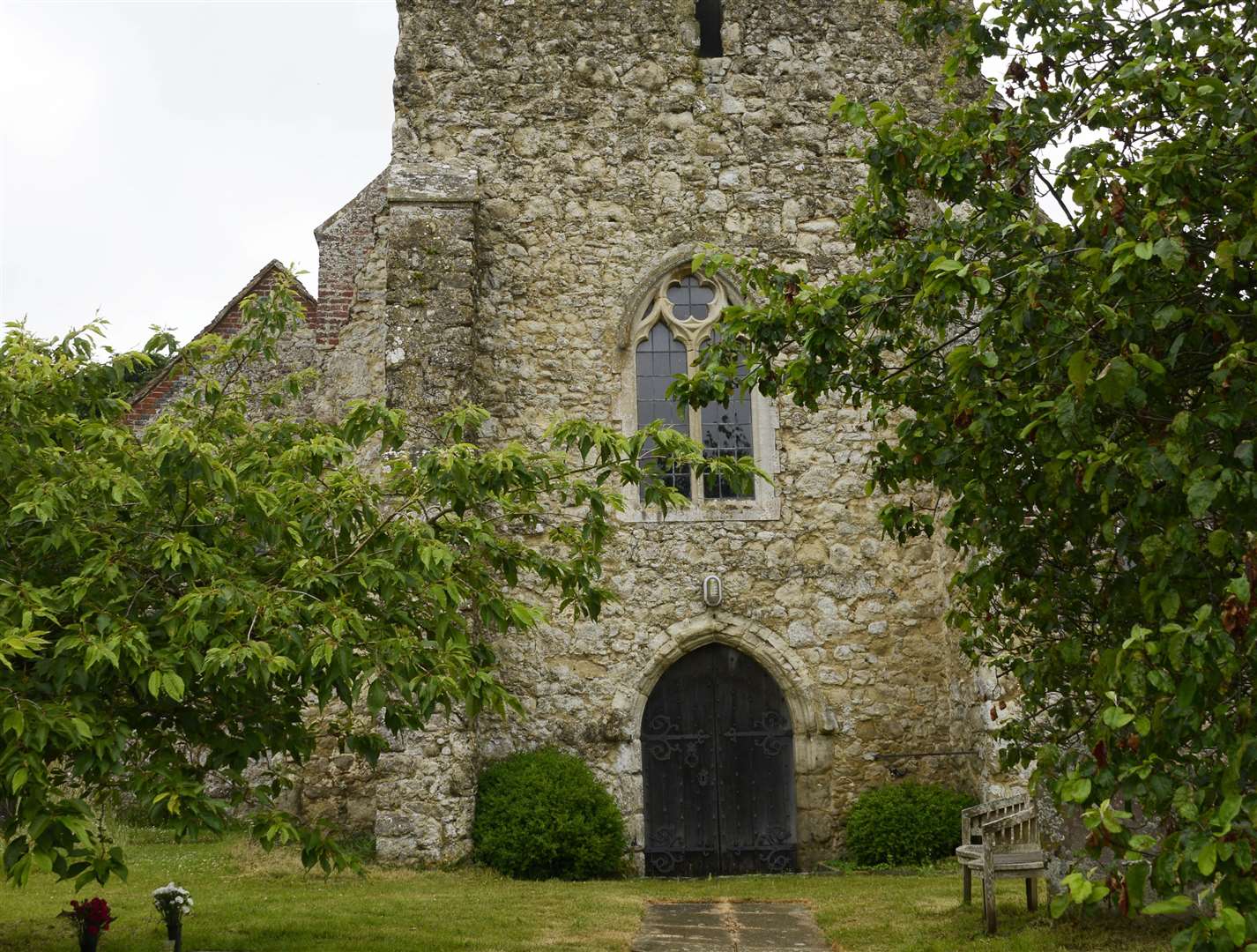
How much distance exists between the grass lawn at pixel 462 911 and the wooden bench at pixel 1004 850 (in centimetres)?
19


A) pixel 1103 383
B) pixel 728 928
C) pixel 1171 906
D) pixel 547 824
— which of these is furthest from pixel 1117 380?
pixel 547 824

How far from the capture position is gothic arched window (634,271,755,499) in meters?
12.4

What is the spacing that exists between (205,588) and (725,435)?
25.4 ft

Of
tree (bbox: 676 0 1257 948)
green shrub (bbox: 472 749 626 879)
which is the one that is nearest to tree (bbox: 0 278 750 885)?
tree (bbox: 676 0 1257 948)

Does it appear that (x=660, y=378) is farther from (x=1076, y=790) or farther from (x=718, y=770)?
(x=1076, y=790)

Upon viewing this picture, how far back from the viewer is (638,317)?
12.5m

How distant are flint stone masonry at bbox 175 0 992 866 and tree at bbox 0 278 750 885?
5.00 metres

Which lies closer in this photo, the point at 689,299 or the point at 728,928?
the point at 728,928

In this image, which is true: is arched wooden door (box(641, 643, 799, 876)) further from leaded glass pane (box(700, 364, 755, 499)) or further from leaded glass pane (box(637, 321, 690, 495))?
leaded glass pane (box(637, 321, 690, 495))

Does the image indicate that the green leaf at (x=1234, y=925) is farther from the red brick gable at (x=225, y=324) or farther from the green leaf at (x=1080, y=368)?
the red brick gable at (x=225, y=324)

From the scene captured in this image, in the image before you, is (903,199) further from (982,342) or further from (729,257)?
(982,342)

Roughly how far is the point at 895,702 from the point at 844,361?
630 cm

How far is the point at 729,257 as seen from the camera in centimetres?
675

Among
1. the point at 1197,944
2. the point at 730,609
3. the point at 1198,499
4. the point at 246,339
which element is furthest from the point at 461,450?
the point at 730,609
